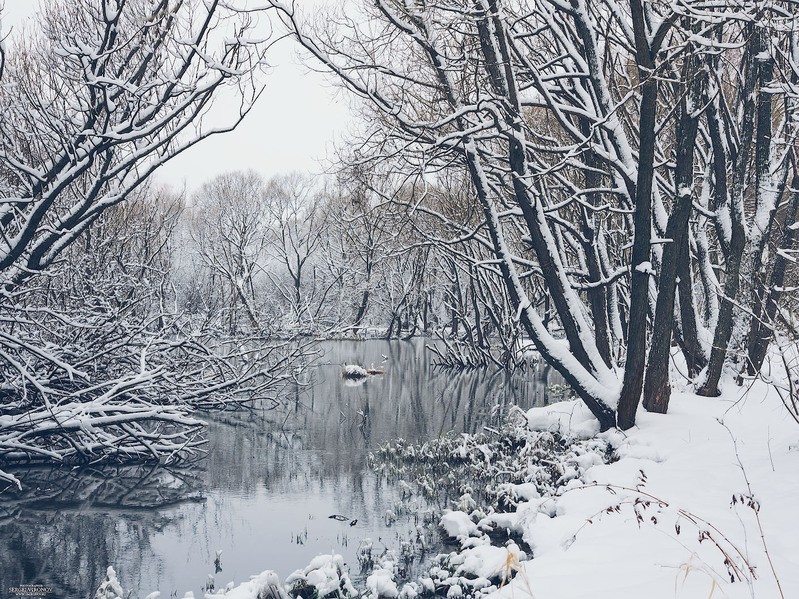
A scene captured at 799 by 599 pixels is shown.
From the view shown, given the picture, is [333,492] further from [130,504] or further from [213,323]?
[213,323]

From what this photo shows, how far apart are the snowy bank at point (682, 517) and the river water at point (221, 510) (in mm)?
2269

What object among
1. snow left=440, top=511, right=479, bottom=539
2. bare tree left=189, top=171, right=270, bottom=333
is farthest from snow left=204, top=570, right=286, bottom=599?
bare tree left=189, top=171, right=270, bottom=333

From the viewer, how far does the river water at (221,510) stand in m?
6.80

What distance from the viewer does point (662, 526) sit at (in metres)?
5.50

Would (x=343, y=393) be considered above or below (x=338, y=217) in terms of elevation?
below

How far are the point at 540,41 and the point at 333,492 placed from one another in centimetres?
1022

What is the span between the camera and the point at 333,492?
9.41 metres

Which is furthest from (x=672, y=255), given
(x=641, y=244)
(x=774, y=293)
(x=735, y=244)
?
(x=774, y=293)

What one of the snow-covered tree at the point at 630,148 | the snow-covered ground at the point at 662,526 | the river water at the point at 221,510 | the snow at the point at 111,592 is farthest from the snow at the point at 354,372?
the snow at the point at 111,592

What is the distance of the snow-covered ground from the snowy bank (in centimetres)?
1

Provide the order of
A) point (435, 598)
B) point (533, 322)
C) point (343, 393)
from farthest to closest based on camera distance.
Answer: point (343, 393)
point (533, 322)
point (435, 598)

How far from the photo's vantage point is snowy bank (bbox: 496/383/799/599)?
13.6 ft

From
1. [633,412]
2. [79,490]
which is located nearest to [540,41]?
[633,412]

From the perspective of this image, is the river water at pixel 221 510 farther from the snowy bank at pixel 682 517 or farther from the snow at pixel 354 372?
the snow at pixel 354 372
